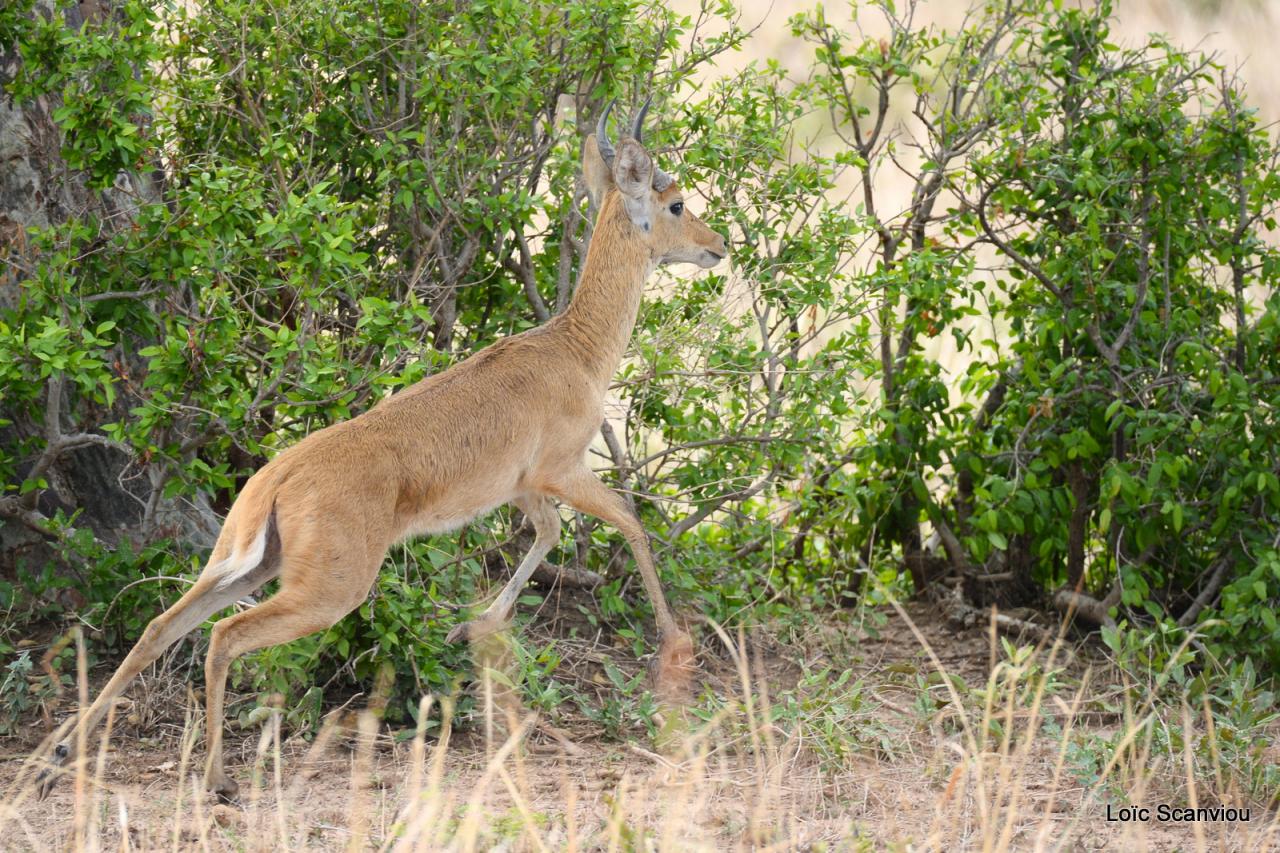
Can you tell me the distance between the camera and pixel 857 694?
20.7ft

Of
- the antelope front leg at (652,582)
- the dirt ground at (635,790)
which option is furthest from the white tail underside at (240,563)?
the antelope front leg at (652,582)

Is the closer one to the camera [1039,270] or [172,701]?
[172,701]

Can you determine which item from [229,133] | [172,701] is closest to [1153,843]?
[172,701]

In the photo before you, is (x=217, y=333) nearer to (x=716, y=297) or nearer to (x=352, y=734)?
(x=352, y=734)

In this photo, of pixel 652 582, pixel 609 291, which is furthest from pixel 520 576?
pixel 609 291

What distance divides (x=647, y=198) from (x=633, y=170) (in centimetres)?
16

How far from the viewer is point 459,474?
5906 mm

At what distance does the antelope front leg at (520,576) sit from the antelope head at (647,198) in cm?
128

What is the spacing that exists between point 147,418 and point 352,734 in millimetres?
1544

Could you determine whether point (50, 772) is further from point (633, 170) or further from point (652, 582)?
point (633, 170)

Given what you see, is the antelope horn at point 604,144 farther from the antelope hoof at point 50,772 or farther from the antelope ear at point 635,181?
the antelope hoof at point 50,772

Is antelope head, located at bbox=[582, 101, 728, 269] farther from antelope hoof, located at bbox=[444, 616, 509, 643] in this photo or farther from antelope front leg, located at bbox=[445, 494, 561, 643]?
antelope hoof, located at bbox=[444, 616, 509, 643]

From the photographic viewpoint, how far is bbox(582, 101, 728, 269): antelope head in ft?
22.2

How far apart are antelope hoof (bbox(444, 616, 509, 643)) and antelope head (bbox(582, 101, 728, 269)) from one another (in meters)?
1.84
